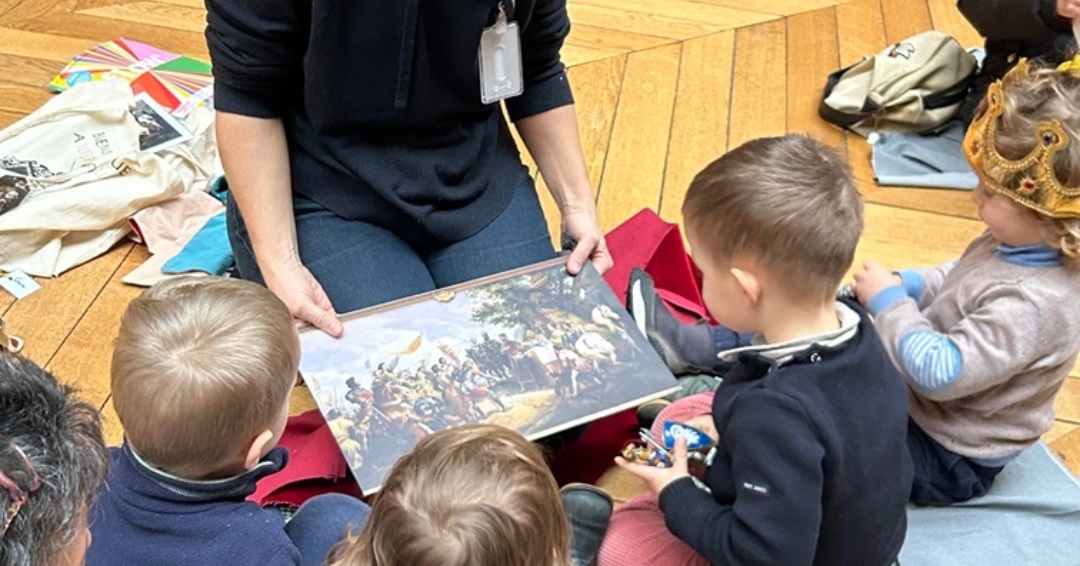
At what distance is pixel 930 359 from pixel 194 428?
0.84m

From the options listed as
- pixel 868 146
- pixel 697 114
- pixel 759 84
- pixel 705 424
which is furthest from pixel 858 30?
pixel 705 424

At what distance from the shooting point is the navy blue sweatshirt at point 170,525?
Result: 0.97m

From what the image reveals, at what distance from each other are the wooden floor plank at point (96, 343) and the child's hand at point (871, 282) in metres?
1.16

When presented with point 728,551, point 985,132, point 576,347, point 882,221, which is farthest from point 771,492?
point 882,221

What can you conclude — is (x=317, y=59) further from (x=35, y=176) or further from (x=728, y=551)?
(x=35, y=176)

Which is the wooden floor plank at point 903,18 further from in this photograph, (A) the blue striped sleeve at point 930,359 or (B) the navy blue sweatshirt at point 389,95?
(A) the blue striped sleeve at point 930,359

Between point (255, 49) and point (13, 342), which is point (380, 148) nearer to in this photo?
point (255, 49)

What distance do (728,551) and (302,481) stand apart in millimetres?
561

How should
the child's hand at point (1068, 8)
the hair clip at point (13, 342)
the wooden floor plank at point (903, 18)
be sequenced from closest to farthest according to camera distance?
the hair clip at point (13, 342) < the child's hand at point (1068, 8) < the wooden floor plank at point (903, 18)

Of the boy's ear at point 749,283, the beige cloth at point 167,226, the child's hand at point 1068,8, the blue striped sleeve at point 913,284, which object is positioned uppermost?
the child's hand at point 1068,8

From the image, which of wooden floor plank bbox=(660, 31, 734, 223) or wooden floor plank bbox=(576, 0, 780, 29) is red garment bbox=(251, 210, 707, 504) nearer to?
wooden floor plank bbox=(660, 31, 734, 223)

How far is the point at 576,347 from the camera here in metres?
1.37

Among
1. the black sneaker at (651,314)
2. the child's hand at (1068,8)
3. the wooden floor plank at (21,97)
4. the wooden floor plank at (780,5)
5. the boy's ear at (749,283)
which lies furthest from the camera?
the wooden floor plank at (780,5)

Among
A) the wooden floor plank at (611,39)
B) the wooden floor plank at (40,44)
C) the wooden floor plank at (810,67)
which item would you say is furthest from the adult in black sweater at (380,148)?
the wooden floor plank at (40,44)
